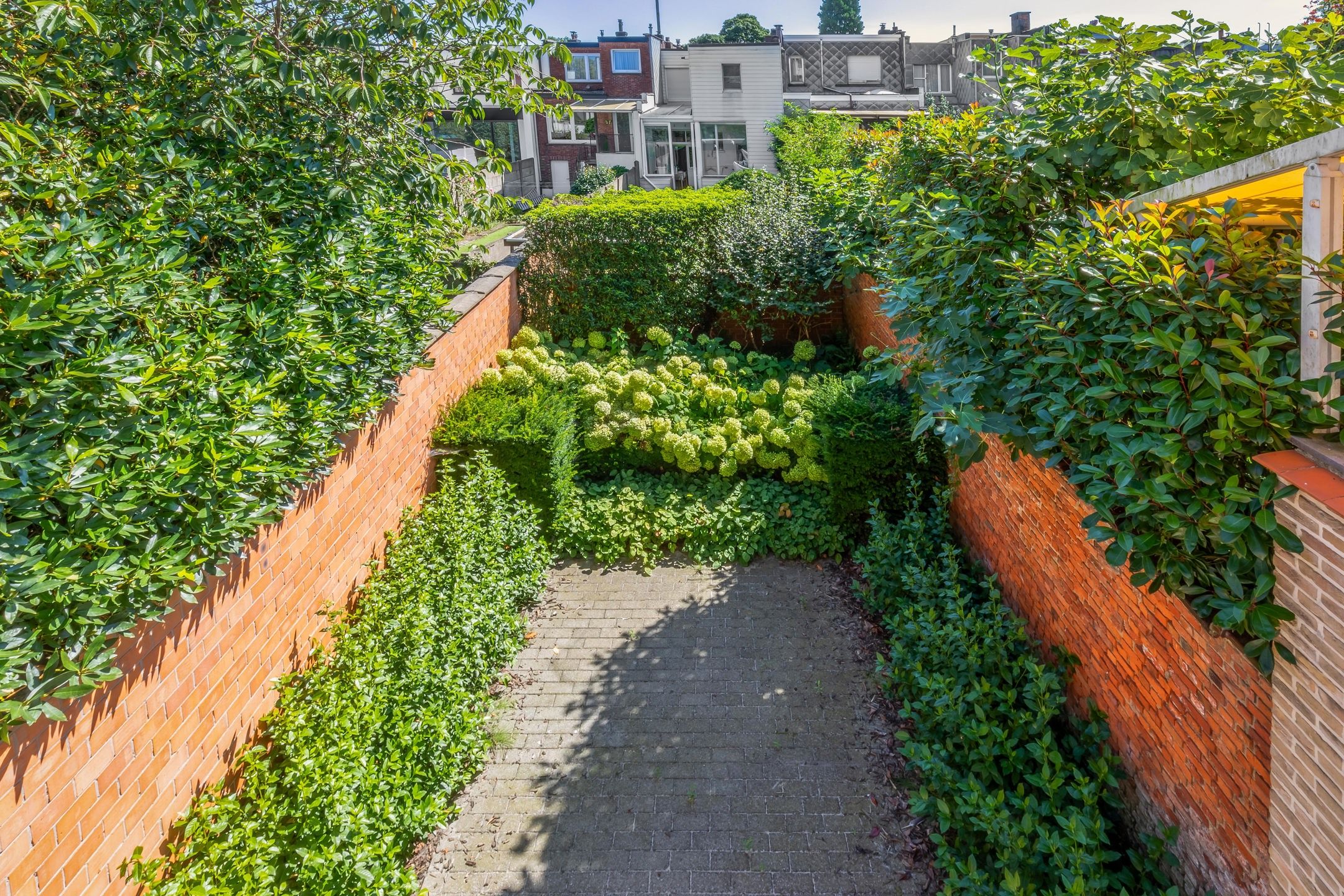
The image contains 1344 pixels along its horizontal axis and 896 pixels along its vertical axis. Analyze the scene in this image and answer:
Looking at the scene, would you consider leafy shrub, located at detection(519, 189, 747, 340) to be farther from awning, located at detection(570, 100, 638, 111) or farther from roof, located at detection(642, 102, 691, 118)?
awning, located at detection(570, 100, 638, 111)

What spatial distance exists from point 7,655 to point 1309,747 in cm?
412

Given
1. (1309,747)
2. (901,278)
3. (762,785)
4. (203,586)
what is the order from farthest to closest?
Result: (901,278) → (762,785) → (203,586) → (1309,747)

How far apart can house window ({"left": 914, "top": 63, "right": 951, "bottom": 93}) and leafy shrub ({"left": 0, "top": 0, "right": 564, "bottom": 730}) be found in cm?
3072

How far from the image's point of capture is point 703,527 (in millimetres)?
7621

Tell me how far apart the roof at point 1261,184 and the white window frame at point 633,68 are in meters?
35.1

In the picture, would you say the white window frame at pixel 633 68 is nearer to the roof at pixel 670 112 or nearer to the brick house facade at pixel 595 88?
the brick house facade at pixel 595 88

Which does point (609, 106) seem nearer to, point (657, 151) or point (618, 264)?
point (657, 151)

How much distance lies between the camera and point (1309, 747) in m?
2.53

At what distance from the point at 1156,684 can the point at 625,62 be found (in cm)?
3670

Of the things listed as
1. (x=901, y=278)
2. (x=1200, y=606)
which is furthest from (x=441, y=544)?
(x=1200, y=606)

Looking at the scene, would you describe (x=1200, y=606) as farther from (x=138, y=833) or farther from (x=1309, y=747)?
(x=138, y=833)

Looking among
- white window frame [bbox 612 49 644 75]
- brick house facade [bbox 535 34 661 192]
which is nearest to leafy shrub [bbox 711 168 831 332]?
brick house facade [bbox 535 34 661 192]

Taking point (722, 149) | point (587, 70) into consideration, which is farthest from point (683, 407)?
point (587, 70)

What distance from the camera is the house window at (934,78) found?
32094 mm
